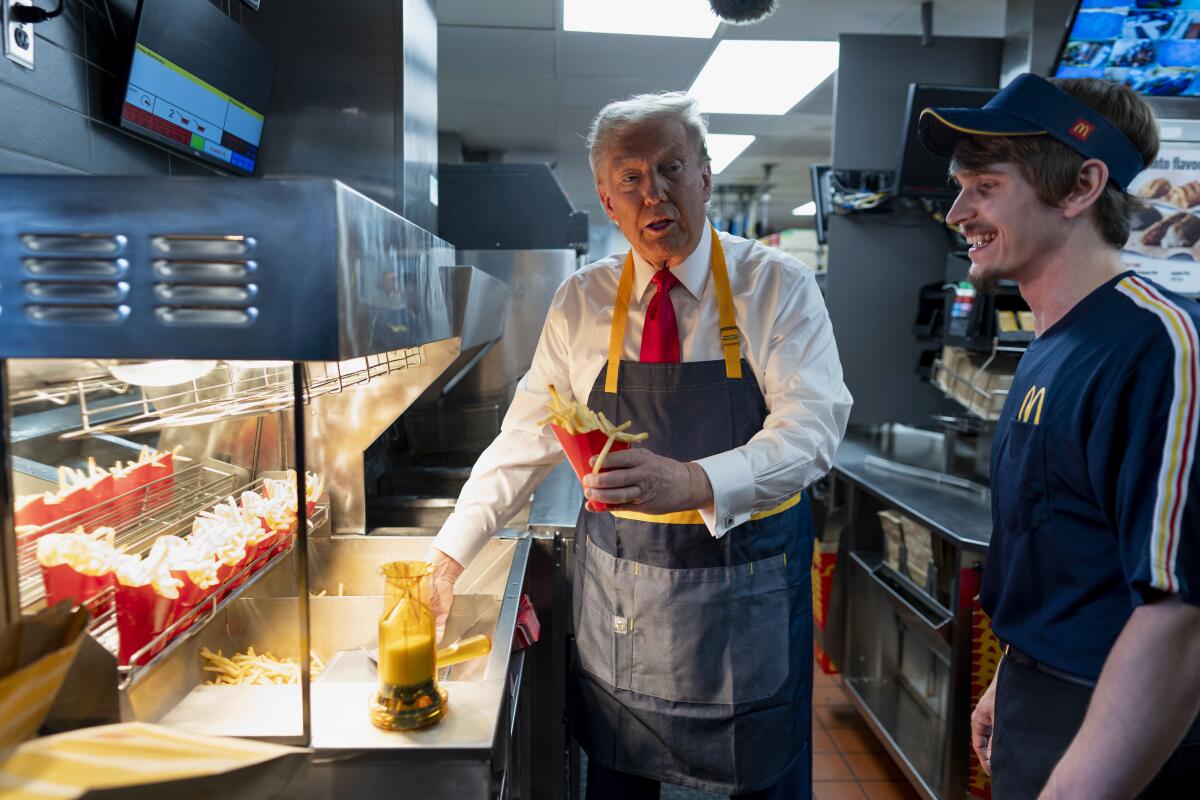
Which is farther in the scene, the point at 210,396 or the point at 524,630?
the point at 524,630

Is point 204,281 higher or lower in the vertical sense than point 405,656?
higher

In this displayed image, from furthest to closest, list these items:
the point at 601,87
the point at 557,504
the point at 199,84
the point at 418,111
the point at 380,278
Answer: the point at 601,87
the point at 418,111
the point at 557,504
the point at 199,84
the point at 380,278

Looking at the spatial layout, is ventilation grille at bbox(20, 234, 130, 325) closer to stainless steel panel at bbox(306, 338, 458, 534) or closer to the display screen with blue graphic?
stainless steel panel at bbox(306, 338, 458, 534)

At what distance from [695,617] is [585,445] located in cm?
53

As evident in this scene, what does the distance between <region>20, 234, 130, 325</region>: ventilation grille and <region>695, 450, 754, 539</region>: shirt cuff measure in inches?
38.4

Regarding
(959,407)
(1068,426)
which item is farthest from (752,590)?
(959,407)

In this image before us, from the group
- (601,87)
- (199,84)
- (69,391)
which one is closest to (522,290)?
(199,84)

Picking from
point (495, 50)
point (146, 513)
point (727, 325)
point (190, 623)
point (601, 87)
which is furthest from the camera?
point (601, 87)

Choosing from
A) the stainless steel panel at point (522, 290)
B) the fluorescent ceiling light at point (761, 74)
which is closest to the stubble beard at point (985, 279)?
the stainless steel panel at point (522, 290)

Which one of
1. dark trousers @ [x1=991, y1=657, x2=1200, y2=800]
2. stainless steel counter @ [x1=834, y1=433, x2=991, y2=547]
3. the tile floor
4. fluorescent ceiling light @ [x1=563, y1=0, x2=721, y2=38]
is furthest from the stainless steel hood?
fluorescent ceiling light @ [x1=563, y1=0, x2=721, y2=38]

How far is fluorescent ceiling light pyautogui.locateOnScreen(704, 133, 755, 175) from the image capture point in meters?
6.79

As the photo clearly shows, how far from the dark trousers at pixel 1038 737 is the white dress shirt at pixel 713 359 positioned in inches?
20.1

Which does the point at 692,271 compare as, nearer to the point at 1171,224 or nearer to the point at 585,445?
the point at 585,445

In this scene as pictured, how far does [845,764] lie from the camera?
3092 millimetres
